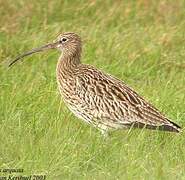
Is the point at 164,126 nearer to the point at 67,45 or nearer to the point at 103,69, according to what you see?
the point at 67,45

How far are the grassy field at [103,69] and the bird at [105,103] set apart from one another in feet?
0.38

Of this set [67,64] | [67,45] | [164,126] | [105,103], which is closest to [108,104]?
[105,103]

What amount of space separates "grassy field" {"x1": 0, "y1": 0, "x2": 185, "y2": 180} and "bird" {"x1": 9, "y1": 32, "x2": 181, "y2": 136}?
12 cm

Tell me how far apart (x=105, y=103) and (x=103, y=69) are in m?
2.09

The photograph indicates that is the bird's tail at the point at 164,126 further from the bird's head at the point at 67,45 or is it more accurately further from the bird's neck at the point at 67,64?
the bird's head at the point at 67,45

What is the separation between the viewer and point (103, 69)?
1180cm

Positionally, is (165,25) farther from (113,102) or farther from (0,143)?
(0,143)

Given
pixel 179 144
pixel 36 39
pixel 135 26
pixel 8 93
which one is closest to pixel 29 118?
pixel 8 93

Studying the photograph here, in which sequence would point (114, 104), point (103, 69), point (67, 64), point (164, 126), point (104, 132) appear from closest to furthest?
point (164, 126), point (104, 132), point (114, 104), point (67, 64), point (103, 69)

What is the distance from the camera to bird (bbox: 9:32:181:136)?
9516 millimetres

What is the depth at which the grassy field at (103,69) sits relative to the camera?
27.3 feet

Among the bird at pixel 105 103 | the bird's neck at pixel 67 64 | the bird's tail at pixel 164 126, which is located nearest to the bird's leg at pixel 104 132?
the bird at pixel 105 103

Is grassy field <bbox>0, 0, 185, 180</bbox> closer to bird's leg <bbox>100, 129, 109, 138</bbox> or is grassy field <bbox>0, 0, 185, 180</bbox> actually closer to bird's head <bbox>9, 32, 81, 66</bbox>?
bird's leg <bbox>100, 129, 109, 138</bbox>

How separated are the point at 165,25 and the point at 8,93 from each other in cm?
394
